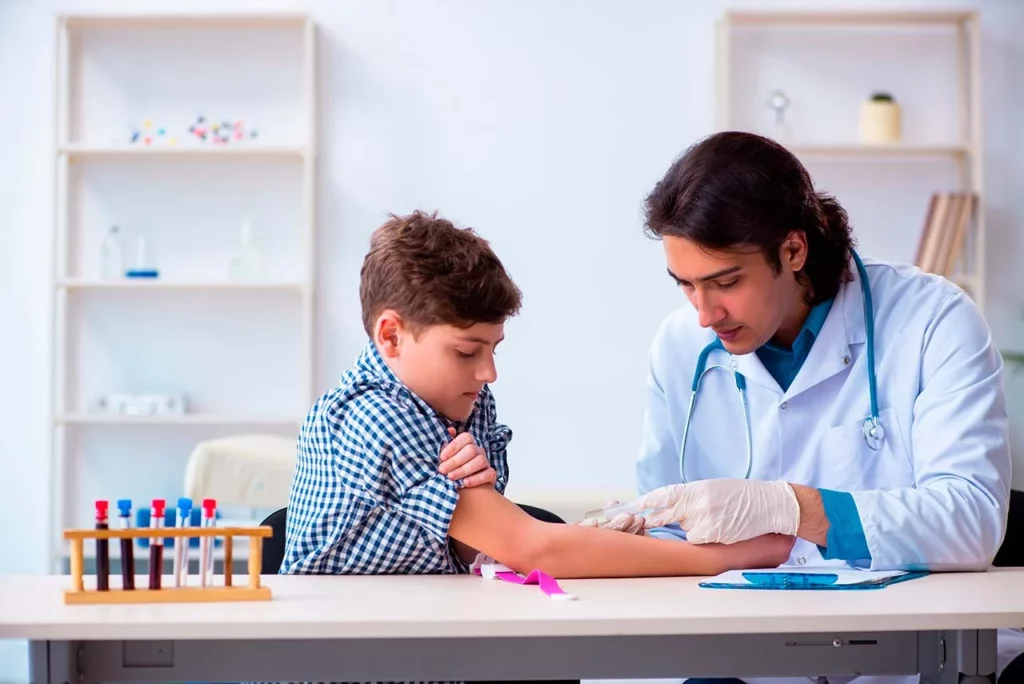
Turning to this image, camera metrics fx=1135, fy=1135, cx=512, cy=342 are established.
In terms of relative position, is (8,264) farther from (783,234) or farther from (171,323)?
(783,234)

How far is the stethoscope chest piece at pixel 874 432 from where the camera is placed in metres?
1.64

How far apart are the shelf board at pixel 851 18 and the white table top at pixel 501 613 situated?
2881 mm

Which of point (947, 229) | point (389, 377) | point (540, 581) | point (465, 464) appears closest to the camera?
point (540, 581)

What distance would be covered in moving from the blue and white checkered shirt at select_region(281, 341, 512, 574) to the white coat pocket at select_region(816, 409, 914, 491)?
0.61 metres

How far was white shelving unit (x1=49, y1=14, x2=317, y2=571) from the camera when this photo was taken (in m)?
3.93

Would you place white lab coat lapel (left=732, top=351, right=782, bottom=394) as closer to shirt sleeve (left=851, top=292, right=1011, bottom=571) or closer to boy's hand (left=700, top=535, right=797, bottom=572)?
shirt sleeve (left=851, top=292, right=1011, bottom=571)

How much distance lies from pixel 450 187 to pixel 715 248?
2.42 metres

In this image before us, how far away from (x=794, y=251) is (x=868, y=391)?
23 cm

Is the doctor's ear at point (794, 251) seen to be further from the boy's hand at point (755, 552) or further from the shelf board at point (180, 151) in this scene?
the shelf board at point (180, 151)

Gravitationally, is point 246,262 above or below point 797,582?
above

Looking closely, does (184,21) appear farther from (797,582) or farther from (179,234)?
(797,582)

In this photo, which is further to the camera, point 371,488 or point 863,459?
point 863,459

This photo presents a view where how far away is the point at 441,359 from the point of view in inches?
58.2

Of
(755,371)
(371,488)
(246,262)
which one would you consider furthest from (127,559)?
(246,262)
